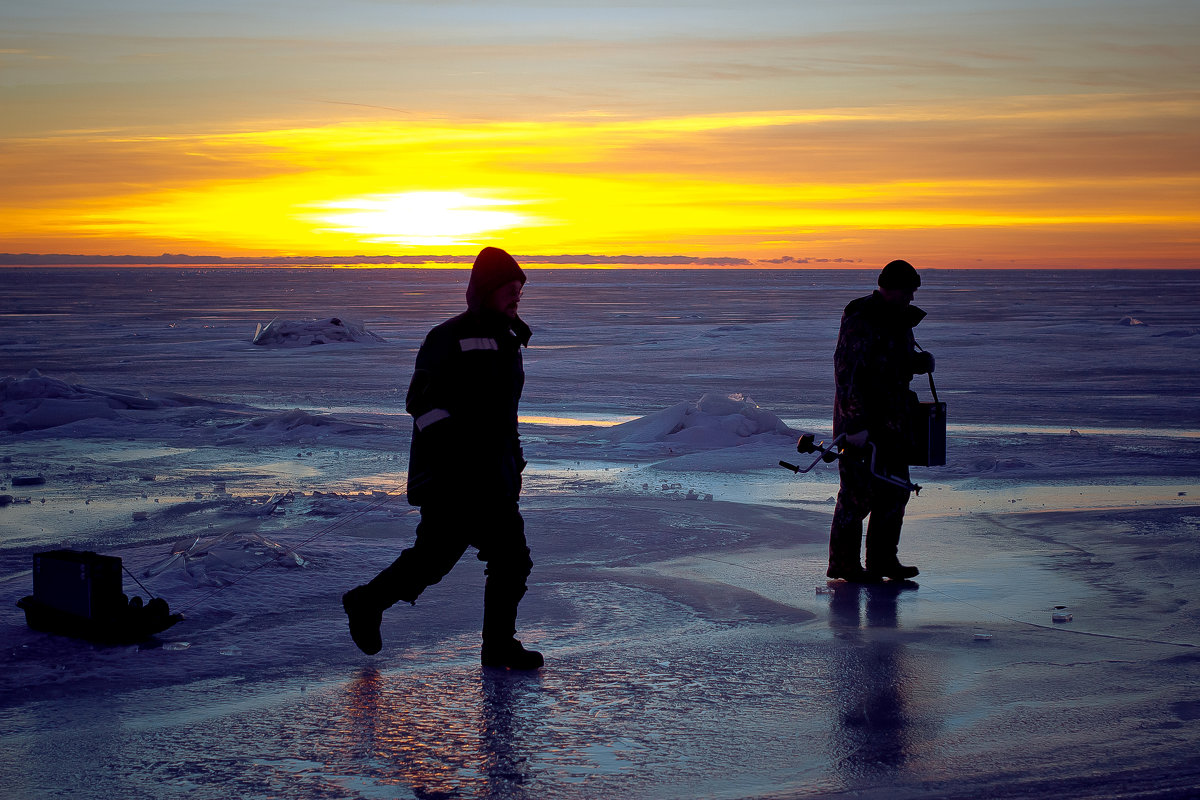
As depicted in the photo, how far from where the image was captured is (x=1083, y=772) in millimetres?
3564

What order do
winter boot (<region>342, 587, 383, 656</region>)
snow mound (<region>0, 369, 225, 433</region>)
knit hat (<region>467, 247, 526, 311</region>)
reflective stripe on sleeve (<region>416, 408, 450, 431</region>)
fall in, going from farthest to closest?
snow mound (<region>0, 369, 225, 433</region>)
winter boot (<region>342, 587, 383, 656</region>)
knit hat (<region>467, 247, 526, 311</region>)
reflective stripe on sleeve (<region>416, 408, 450, 431</region>)

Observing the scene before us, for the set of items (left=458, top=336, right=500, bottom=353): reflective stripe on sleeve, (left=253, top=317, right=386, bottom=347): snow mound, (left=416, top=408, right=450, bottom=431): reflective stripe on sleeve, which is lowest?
(left=416, top=408, right=450, bottom=431): reflective stripe on sleeve

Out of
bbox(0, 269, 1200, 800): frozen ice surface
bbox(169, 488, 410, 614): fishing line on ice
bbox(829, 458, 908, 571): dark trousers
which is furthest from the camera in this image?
Answer: bbox(829, 458, 908, 571): dark trousers

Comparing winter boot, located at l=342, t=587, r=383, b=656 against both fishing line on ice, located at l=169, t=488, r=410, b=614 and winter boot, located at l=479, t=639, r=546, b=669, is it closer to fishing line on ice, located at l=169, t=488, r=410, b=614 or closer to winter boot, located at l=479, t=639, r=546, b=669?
winter boot, located at l=479, t=639, r=546, b=669

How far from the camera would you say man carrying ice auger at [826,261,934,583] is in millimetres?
6008

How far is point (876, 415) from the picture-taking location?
240 inches

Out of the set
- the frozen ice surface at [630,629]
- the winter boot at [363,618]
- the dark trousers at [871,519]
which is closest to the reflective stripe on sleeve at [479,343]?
the winter boot at [363,618]

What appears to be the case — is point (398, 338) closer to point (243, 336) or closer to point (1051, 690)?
point (243, 336)

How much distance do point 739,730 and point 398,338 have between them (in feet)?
100

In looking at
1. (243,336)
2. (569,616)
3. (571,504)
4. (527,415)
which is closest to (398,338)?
(243,336)

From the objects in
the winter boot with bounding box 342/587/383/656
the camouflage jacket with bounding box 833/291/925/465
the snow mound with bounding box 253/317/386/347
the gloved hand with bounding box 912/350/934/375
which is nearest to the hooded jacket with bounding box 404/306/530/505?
the winter boot with bounding box 342/587/383/656

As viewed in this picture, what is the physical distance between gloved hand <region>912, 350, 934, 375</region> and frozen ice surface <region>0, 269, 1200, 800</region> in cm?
114

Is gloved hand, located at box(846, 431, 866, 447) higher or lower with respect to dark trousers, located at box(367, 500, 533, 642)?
higher

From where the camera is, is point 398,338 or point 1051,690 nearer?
point 1051,690
